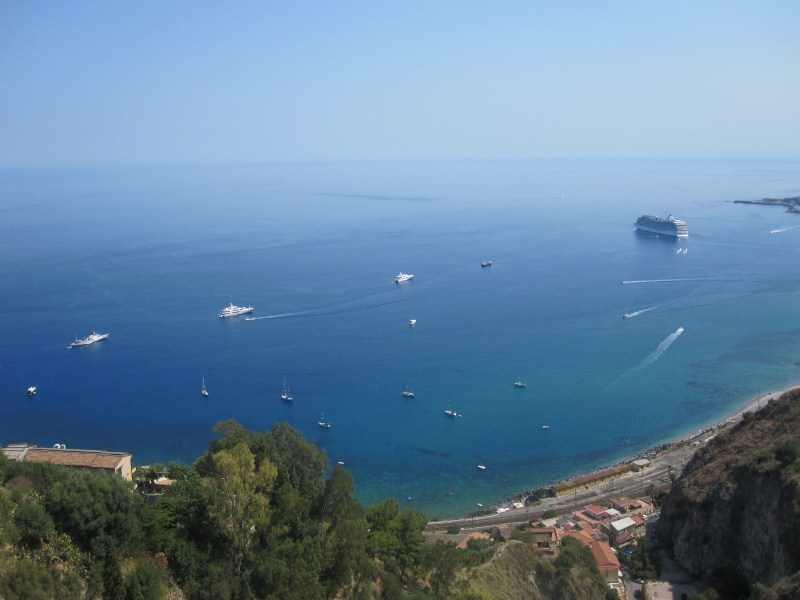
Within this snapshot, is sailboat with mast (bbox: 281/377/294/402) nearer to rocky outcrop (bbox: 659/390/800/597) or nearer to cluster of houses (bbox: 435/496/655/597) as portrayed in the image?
cluster of houses (bbox: 435/496/655/597)

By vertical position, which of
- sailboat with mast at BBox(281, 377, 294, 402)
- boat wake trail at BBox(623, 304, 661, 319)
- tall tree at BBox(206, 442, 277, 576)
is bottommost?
sailboat with mast at BBox(281, 377, 294, 402)

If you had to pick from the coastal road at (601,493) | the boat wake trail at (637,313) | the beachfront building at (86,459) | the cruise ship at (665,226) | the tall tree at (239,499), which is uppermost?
the cruise ship at (665,226)

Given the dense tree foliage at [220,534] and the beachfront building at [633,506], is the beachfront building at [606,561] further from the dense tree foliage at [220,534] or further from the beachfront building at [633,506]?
the dense tree foliage at [220,534]

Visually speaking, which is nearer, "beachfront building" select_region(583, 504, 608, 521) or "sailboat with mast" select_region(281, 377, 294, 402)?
"beachfront building" select_region(583, 504, 608, 521)

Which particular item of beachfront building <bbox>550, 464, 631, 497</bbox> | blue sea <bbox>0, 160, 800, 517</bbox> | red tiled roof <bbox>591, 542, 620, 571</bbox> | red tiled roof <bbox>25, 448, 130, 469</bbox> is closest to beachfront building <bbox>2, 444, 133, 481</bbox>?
red tiled roof <bbox>25, 448, 130, 469</bbox>

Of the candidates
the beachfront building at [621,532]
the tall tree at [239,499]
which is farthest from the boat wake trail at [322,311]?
the tall tree at [239,499]

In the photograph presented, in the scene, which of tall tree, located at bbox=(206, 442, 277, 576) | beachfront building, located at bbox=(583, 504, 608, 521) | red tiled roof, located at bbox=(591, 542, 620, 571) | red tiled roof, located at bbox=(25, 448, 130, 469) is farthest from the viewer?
beachfront building, located at bbox=(583, 504, 608, 521)

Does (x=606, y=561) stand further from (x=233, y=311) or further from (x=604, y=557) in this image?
(x=233, y=311)
